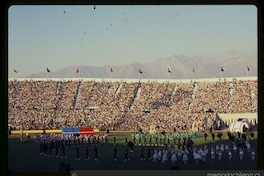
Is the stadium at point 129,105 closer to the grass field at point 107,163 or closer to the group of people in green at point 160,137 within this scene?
the group of people in green at point 160,137

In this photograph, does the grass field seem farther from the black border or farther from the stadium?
the stadium

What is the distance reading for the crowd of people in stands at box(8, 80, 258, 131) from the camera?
25453 millimetres

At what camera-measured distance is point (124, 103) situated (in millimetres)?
28328

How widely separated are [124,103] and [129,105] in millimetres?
388

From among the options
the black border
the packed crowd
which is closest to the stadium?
the packed crowd

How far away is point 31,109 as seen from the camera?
89.4 ft

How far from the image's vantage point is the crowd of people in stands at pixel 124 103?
2545cm
